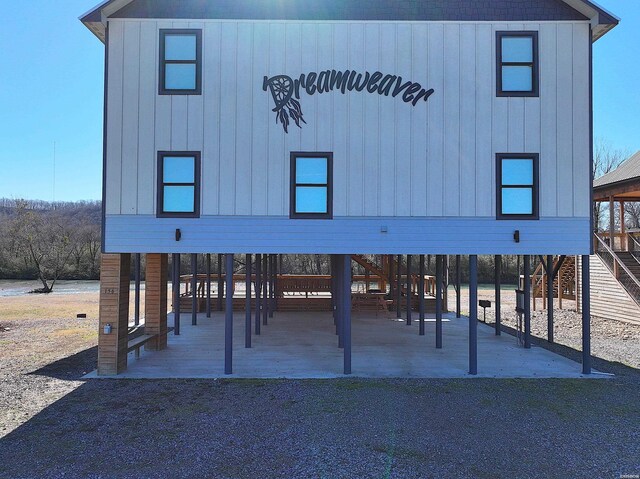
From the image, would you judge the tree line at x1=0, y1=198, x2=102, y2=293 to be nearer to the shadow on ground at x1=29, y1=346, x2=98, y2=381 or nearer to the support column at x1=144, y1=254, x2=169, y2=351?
the shadow on ground at x1=29, y1=346, x2=98, y2=381

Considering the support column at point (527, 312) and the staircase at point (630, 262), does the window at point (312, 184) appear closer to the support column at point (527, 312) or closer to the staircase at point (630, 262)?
the support column at point (527, 312)

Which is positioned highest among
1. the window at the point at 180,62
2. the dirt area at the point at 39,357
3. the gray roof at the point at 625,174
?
the window at the point at 180,62

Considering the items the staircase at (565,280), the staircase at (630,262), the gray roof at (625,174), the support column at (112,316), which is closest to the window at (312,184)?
the support column at (112,316)

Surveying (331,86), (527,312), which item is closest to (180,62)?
(331,86)

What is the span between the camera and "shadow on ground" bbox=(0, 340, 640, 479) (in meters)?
4.86

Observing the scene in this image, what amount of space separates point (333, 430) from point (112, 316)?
5396 millimetres

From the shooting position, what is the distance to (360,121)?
893 cm

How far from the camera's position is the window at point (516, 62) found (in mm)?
8883

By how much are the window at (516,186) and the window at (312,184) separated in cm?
368

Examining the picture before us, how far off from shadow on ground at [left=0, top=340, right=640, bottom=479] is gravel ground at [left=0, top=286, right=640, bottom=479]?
0.08 ft

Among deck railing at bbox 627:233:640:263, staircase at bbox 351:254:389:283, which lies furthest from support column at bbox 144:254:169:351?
deck railing at bbox 627:233:640:263

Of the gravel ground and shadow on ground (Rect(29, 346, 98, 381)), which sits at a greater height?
the gravel ground

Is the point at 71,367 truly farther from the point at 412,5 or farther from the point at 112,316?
the point at 412,5

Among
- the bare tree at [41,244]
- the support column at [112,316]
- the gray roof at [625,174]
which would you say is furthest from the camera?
the bare tree at [41,244]
